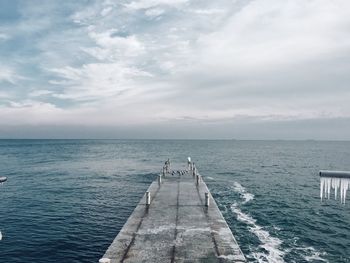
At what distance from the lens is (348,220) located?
39.8 meters

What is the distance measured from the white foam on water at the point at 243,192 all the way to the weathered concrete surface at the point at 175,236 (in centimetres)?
1988

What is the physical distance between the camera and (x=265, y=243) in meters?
30.6

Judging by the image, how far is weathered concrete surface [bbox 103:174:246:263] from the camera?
60.1 ft

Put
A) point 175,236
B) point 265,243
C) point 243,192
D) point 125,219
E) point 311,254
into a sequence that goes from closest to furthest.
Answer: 1. point 175,236
2. point 311,254
3. point 265,243
4. point 125,219
5. point 243,192

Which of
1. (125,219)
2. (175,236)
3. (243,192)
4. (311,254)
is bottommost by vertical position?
(125,219)

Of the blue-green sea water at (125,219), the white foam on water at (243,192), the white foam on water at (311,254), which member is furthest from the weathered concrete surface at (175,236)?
the white foam on water at (243,192)

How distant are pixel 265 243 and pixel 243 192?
26028 mm

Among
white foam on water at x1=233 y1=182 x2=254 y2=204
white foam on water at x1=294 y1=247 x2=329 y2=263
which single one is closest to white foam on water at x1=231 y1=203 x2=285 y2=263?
white foam on water at x1=294 y1=247 x2=329 y2=263

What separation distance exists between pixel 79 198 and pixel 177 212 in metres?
→ 28.3

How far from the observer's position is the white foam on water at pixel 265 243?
88.3ft

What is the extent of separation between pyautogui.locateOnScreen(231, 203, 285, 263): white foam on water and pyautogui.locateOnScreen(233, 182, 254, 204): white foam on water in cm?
993

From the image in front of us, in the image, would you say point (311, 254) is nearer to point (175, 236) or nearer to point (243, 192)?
point (175, 236)

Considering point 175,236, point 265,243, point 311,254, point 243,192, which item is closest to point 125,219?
point 265,243

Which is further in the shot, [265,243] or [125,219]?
[125,219]
